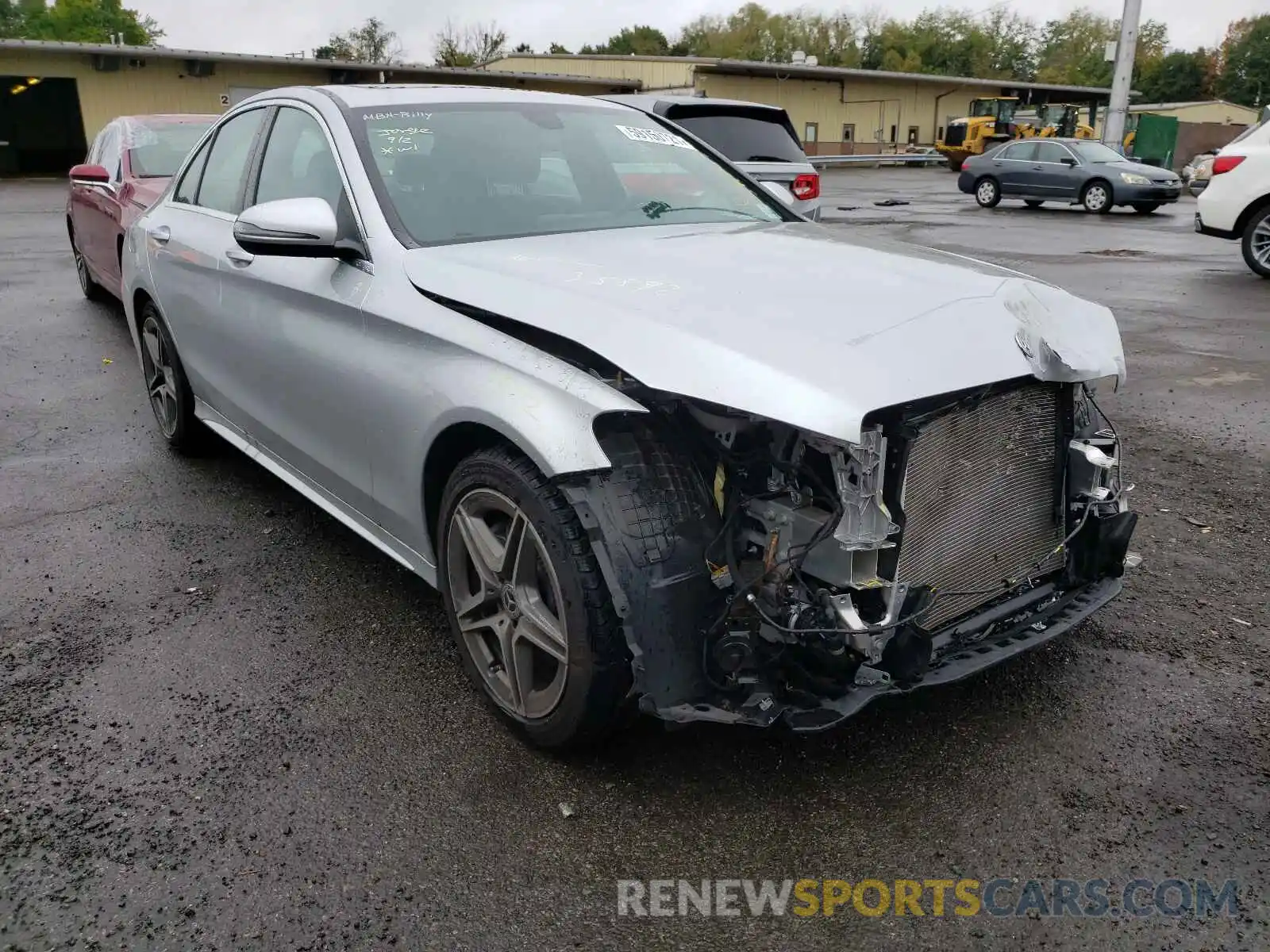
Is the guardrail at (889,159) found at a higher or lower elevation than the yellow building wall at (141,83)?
lower

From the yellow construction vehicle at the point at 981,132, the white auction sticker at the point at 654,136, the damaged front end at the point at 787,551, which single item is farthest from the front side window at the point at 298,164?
the yellow construction vehicle at the point at 981,132

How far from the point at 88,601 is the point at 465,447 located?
73.0 inches

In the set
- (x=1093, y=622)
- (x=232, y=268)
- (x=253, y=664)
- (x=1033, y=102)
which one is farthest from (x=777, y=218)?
(x=1033, y=102)

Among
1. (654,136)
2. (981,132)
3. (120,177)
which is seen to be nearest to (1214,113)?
(981,132)

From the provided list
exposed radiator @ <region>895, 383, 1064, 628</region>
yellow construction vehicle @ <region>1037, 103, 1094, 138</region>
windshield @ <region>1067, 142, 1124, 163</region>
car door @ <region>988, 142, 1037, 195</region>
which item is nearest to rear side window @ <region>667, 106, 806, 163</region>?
exposed radiator @ <region>895, 383, 1064, 628</region>

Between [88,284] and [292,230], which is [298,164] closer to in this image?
[292,230]

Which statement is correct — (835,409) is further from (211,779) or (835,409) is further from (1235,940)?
(211,779)

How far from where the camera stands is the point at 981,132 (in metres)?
38.5

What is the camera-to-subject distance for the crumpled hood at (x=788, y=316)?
7.17 feet

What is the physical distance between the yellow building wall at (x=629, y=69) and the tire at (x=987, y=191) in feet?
69.7

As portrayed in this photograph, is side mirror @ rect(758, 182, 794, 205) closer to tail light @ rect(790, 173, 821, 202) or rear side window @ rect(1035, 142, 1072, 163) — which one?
tail light @ rect(790, 173, 821, 202)

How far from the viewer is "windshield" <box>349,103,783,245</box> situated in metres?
3.29

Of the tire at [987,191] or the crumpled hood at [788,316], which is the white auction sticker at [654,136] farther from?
the tire at [987,191]

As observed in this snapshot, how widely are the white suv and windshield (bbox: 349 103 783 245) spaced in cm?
892
